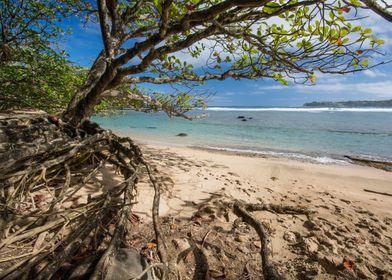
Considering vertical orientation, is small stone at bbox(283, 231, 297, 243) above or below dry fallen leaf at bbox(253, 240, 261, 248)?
below

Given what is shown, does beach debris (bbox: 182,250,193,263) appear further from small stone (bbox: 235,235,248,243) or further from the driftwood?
small stone (bbox: 235,235,248,243)

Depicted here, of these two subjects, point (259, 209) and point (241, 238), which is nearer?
point (241, 238)

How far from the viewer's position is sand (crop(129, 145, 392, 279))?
2320 mm

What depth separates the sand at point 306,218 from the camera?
2320 millimetres

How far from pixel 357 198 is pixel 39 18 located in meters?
8.98

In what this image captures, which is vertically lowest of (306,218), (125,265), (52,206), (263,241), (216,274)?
(306,218)

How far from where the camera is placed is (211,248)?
7.88 feet

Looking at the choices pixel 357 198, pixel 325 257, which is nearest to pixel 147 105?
pixel 325 257

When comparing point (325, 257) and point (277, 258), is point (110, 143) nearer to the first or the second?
point (277, 258)

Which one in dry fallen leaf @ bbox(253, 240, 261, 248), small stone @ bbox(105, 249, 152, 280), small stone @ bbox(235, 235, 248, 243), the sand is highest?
small stone @ bbox(105, 249, 152, 280)

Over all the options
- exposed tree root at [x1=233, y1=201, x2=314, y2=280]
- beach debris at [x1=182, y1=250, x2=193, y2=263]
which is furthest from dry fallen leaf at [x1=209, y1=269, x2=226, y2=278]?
exposed tree root at [x1=233, y1=201, x2=314, y2=280]

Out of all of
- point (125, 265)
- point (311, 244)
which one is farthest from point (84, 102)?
point (311, 244)

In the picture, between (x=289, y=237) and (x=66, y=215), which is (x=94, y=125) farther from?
(x=289, y=237)

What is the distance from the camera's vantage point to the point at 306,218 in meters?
3.29
